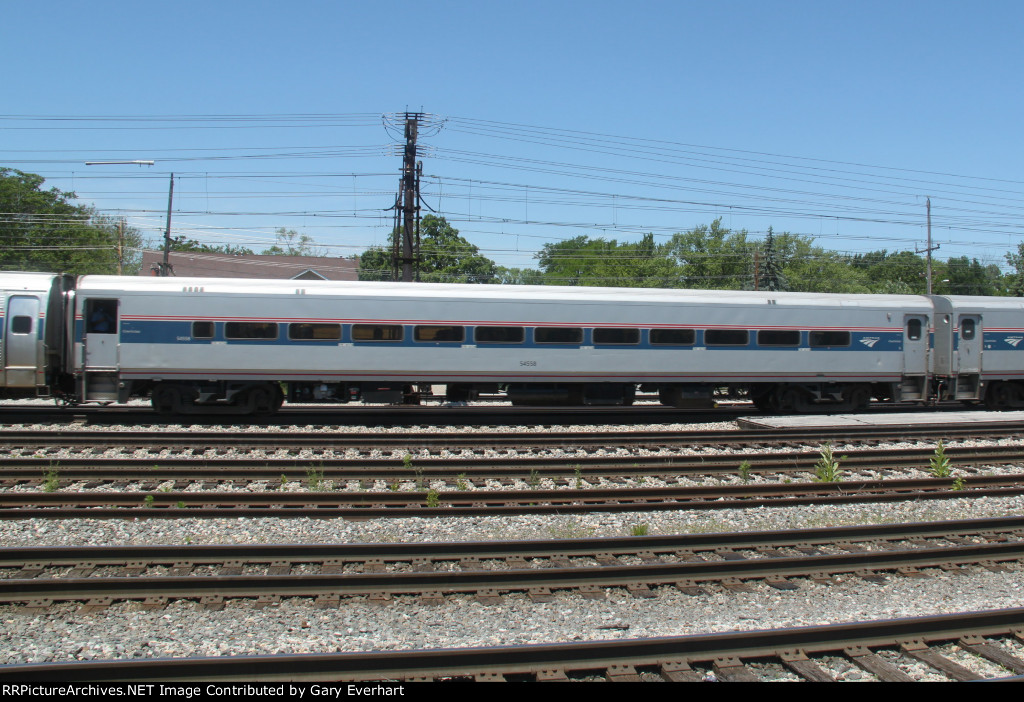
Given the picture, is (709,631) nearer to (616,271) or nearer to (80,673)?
(80,673)

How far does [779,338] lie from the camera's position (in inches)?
710

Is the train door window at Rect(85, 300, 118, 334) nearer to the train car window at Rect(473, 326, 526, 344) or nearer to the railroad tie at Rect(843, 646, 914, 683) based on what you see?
the train car window at Rect(473, 326, 526, 344)

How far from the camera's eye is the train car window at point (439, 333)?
650 inches

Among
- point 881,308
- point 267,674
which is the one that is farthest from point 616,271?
point 267,674

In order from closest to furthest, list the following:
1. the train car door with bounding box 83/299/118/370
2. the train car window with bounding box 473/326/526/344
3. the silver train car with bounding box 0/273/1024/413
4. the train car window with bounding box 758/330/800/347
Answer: the train car door with bounding box 83/299/118/370, the silver train car with bounding box 0/273/1024/413, the train car window with bounding box 473/326/526/344, the train car window with bounding box 758/330/800/347

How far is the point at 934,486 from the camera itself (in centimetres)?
1069

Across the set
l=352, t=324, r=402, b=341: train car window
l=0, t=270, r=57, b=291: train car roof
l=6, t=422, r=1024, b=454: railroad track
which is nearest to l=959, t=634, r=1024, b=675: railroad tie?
l=6, t=422, r=1024, b=454: railroad track

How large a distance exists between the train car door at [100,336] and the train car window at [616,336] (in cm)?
1131

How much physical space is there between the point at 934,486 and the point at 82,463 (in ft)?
44.4

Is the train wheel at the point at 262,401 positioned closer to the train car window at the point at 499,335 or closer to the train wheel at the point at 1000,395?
the train car window at the point at 499,335

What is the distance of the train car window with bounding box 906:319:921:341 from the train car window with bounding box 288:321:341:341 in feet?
50.0

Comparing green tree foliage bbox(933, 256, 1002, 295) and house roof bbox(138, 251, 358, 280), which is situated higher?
green tree foliage bbox(933, 256, 1002, 295)

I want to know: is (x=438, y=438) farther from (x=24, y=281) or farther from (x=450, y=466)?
(x=24, y=281)

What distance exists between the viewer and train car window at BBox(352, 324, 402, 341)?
1633 centimetres
